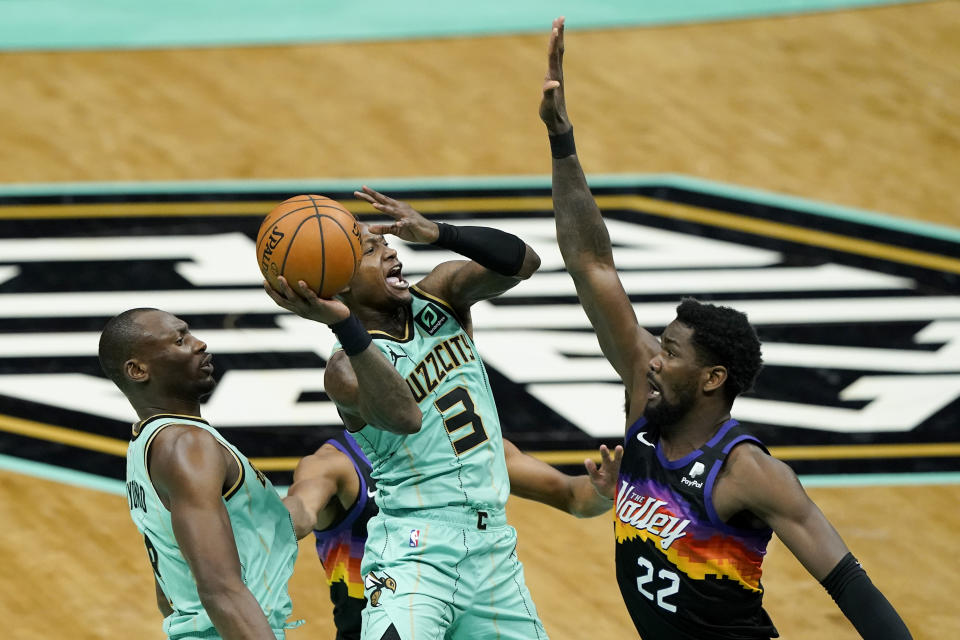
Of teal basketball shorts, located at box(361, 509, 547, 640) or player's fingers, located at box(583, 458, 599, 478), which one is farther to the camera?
player's fingers, located at box(583, 458, 599, 478)

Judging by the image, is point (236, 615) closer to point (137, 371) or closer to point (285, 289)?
point (137, 371)

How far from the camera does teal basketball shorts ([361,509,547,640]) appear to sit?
491 centimetres

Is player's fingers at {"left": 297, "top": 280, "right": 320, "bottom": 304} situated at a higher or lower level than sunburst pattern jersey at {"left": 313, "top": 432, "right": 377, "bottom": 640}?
higher

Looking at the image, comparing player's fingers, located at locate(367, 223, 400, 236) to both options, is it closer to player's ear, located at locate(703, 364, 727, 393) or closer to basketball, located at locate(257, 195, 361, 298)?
basketball, located at locate(257, 195, 361, 298)

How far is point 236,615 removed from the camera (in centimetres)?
417

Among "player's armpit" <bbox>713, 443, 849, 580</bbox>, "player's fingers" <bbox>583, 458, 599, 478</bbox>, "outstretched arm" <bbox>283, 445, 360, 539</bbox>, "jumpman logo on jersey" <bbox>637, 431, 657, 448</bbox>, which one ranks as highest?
"outstretched arm" <bbox>283, 445, 360, 539</bbox>

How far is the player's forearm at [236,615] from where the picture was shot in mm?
4152

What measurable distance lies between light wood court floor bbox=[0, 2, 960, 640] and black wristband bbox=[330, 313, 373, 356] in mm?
5371

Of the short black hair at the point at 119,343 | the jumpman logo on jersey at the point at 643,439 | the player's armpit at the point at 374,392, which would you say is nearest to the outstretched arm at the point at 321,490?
the player's armpit at the point at 374,392

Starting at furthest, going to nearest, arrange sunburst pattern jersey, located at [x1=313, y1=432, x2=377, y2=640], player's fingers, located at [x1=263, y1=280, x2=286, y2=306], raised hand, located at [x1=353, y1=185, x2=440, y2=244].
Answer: sunburst pattern jersey, located at [x1=313, y1=432, x2=377, y2=640]
raised hand, located at [x1=353, y1=185, x2=440, y2=244]
player's fingers, located at [x1=263, y1=280, x2=286, y2=306]

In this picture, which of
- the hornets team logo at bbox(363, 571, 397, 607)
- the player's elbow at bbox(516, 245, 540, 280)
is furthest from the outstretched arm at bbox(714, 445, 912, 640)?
the hornets team logo at bbox(363, 571, 397, 607)

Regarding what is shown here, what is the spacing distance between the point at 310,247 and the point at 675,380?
1487mm

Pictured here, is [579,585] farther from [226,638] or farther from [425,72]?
[425,72]

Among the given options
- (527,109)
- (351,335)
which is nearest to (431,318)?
(351,335)
